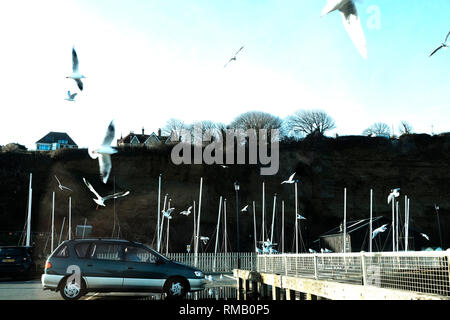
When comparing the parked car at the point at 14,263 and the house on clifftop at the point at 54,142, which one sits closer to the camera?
the parked car at the point at 14,263

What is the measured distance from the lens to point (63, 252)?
12141mm

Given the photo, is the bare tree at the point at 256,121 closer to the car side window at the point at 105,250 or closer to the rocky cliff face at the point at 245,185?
the rocky cliff face at the point at 245,185

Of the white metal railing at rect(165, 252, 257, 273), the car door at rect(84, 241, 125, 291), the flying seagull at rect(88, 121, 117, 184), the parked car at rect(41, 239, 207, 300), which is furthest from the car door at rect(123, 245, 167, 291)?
the white metal railing at rect(165, 252, 257, 273)

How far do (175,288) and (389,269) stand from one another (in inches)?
245

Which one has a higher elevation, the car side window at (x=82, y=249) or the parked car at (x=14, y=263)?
the car side window at (x=82, y=249)

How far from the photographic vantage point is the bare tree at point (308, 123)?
81875 mm

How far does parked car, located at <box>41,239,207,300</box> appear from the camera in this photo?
38.4ft

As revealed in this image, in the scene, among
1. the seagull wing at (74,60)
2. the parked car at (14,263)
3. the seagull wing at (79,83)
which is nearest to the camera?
the seagull wing at (79,83)

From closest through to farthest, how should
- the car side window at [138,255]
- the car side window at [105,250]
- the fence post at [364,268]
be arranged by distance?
the fence post at [364,268] < the car side window at [105,250] < the car side window at [138,255]

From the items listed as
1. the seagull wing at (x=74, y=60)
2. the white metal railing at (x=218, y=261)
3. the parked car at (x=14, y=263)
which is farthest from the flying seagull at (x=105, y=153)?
the white metal railing at (x=218, y=261)

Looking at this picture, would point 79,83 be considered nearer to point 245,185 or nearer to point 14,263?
point 14,263

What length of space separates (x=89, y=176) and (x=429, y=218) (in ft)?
159

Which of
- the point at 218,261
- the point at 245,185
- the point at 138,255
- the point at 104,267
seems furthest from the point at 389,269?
the point at 245,185
